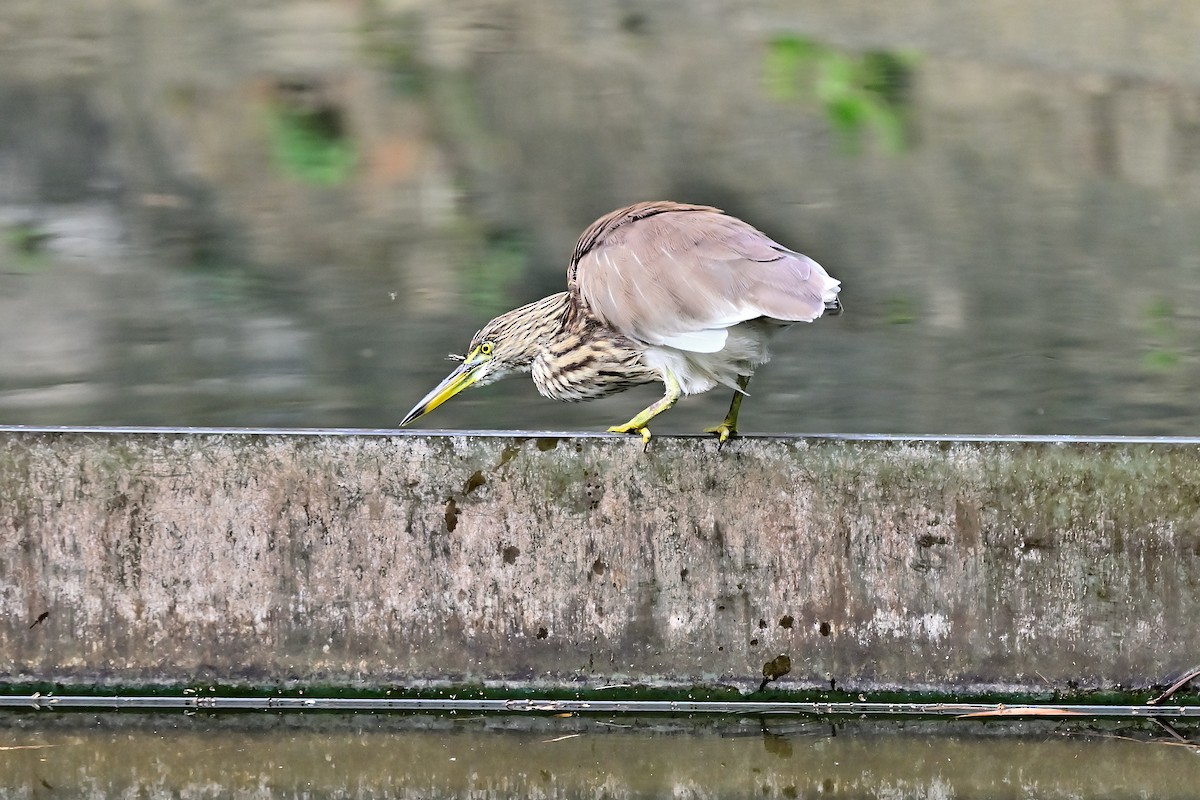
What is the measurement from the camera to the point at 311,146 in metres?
4.54

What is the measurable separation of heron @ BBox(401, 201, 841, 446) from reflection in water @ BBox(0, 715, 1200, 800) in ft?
2.78

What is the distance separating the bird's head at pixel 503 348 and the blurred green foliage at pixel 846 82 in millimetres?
1429

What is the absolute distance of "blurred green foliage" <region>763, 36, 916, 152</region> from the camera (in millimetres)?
4570

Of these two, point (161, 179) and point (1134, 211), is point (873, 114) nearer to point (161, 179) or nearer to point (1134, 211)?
point (1134, 211)

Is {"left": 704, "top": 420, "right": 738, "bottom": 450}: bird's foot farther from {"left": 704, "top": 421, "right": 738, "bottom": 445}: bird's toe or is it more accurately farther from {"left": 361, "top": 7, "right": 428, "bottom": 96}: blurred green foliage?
{"left": 361, "top": 7, "right": 428, "bottom": 96}: blurred green foliage

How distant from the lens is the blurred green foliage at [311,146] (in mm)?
4531

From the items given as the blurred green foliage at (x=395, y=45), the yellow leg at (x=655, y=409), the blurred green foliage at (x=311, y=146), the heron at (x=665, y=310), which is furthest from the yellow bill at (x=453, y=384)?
the blurred green foliage at (x=395, y=45)

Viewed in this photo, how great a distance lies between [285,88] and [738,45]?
5.49 ft

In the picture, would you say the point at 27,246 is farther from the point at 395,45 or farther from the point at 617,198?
the point at 617,198

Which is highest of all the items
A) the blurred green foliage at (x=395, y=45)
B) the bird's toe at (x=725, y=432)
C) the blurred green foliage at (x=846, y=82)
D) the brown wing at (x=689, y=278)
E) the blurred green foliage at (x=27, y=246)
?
the blurred green foliage at (x=395, y=45)

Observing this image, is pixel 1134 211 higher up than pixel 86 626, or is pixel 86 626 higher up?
pixel 1134 211

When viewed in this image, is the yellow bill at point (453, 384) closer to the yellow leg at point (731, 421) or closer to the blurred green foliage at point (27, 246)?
the yellow leg at point (731, 421)

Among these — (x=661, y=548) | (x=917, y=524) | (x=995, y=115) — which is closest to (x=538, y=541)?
(x=661, y=548)

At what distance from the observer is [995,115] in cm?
458
